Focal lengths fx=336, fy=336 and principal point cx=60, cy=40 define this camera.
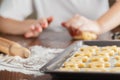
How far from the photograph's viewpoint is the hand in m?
1.32

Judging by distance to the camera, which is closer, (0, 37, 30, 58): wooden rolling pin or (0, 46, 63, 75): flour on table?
(0, 46, 63, 75): flour on table

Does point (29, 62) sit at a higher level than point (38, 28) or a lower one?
lower

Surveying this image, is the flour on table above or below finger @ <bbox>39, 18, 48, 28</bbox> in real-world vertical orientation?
below

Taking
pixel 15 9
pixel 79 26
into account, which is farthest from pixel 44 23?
pixel 15 9

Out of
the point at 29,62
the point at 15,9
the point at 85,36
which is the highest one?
the point at 15,9

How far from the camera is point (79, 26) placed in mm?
1340

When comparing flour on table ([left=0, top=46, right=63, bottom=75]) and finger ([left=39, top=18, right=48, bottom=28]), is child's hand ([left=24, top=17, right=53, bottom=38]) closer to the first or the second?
finger ([left=39, top=18, right=48, bottom=28])

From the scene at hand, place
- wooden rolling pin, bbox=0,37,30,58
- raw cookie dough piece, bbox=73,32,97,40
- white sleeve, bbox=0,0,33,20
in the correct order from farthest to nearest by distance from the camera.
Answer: white sleeve, bbox=0,0,33,20, raw cookie dough piece, bbox=73,32,97,40, wooden rolling pin, bbox=0,37,30,58

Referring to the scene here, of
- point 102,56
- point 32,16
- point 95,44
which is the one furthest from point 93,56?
point 32,16

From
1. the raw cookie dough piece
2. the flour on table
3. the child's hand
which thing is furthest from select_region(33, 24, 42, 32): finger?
the flour on table

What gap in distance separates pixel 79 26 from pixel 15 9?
506mm

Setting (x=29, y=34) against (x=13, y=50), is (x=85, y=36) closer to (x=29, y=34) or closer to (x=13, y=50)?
(x=29, y=34)

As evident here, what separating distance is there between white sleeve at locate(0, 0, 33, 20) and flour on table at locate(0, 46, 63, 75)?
677 millimetres

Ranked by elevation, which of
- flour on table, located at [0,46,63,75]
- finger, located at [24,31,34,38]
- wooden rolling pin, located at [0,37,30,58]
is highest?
finger, located at [24,31,34,38]
